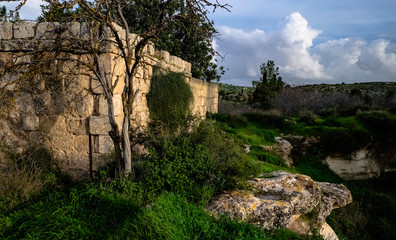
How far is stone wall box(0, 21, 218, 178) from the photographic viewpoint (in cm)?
452

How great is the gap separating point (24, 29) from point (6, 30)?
411 mm

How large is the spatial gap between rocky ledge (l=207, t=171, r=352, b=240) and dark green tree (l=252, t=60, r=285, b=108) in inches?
504

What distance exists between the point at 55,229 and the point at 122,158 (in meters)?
1.30

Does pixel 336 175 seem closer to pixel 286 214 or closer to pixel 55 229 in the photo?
pixel 286 214

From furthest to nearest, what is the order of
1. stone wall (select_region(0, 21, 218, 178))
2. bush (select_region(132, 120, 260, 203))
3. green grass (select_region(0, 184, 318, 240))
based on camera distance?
1. stone wall (select_region(0, 21, 218, 178))
2. bush (select_region(132, 120, 260, 203))
3. green grass (select_region(0, 184, 318, 240))

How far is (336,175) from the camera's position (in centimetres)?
1002

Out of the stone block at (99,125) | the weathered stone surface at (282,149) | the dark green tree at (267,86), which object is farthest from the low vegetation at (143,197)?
the dark green tree at (267,86)

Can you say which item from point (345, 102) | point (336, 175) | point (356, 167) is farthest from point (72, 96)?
point (345, 102)

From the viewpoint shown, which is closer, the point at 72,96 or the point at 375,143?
the point at 72,96

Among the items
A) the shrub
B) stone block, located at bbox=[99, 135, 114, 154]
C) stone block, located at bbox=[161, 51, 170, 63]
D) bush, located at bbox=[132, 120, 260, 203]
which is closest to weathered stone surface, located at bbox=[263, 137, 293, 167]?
the shrub

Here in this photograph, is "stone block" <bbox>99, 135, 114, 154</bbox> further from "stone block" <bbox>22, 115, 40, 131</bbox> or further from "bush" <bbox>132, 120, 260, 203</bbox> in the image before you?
"stone block" <bbox>22, 115, 40, 131</bbox>

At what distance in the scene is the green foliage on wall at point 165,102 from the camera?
6.00 m

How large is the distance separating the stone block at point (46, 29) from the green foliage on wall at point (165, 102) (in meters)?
2.20

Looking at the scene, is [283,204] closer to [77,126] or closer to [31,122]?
[77,126]
